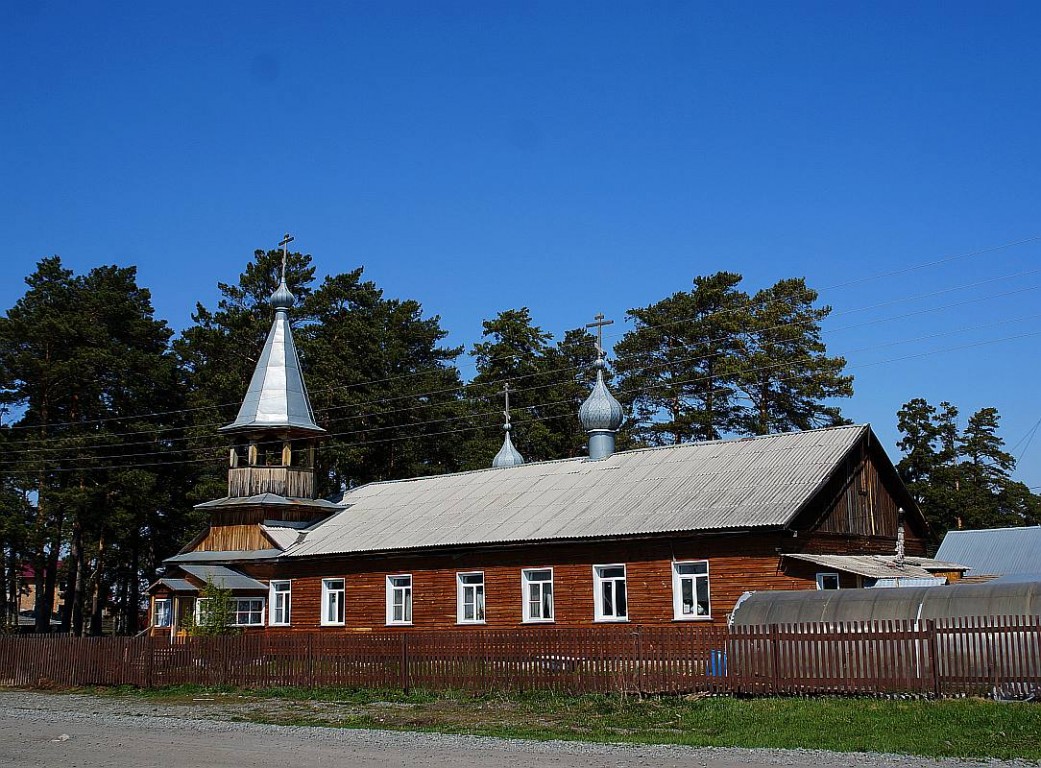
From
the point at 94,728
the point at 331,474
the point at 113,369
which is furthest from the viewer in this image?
the point at 331,474

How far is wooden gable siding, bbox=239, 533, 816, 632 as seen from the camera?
26141mm

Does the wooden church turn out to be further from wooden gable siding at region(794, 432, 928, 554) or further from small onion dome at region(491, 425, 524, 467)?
small onion dome at region(491, 425, 524, 467)

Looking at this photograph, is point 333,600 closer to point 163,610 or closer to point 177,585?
point 177,585

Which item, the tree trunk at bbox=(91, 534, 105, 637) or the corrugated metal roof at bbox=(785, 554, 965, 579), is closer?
the corrugated metal roof at bbox=(785, 554, 965, 579)

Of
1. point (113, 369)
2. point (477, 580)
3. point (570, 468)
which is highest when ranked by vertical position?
point (113, 369)

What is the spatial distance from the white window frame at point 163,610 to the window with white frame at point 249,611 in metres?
1.95

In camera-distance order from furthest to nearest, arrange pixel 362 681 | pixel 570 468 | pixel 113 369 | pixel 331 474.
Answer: pixel 331 474
pixel 113 369
pixel 570 468
pixel 362 681

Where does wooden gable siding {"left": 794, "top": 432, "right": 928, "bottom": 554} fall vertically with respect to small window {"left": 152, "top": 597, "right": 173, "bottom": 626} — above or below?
above

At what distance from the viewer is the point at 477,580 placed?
3105 cm

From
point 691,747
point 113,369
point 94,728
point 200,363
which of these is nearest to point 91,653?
point 94,728

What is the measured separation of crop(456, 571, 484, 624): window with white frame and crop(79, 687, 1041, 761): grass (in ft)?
29.6

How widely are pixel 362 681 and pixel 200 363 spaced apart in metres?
39.6

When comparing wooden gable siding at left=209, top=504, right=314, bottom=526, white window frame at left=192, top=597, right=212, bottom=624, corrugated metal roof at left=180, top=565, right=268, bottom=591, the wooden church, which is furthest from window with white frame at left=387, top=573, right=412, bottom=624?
wooden gable siding at left=209, top=504, right=314, bottom=526

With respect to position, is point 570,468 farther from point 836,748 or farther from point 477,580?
point 836,748
